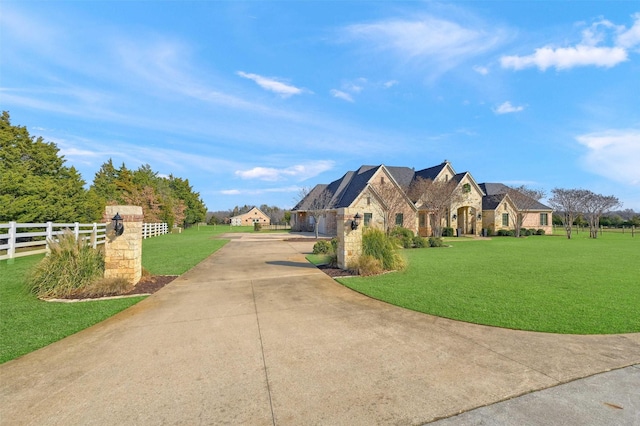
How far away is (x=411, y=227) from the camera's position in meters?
29.5

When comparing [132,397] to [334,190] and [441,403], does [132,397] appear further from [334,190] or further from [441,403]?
[334,190]

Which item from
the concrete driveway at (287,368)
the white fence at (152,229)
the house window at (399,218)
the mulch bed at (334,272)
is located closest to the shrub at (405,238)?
the house window at (399,218)

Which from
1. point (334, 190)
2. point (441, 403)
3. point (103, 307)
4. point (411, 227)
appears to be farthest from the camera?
point (334, 190)

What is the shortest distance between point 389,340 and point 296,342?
52.7 inches

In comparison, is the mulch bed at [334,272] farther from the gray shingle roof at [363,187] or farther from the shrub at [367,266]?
the gray shingle roof at [363,187]

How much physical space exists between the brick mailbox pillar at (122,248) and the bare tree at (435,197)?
2391 cm

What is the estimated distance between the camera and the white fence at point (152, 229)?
29.0 m

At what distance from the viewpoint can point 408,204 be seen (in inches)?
1170

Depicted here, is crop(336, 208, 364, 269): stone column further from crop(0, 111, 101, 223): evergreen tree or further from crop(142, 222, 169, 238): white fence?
crop(142, 222, 169, 238): white fence

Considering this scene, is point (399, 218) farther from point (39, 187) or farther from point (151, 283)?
point (39, 187)

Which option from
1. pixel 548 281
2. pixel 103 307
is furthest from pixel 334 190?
pixel 103 307

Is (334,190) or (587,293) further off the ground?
(334,190)

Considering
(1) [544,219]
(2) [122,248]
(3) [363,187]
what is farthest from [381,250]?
(1) [544,219]

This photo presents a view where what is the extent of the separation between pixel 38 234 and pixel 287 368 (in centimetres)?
1295
